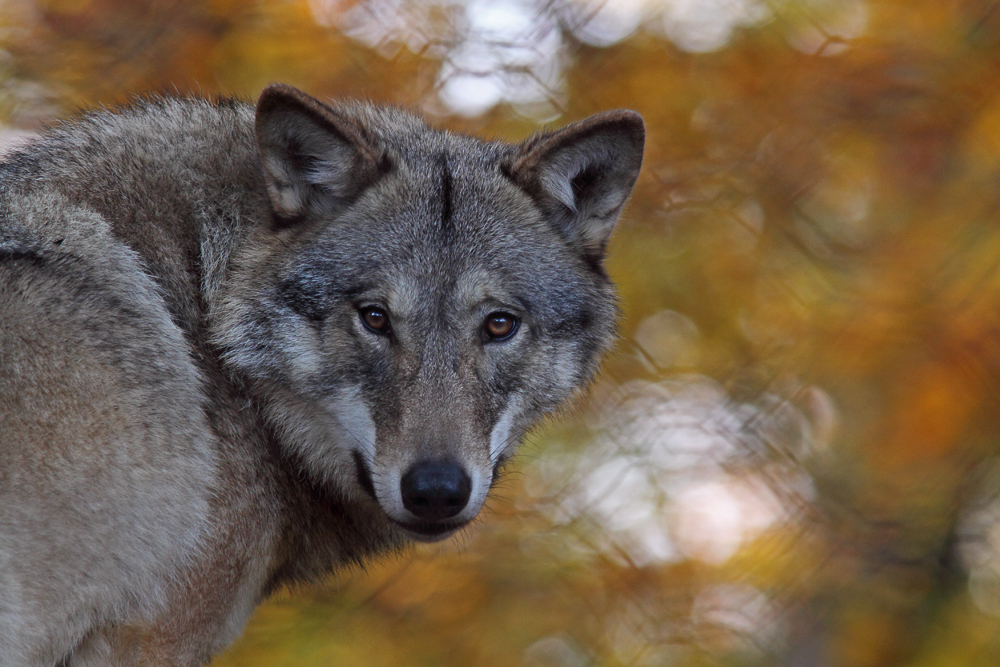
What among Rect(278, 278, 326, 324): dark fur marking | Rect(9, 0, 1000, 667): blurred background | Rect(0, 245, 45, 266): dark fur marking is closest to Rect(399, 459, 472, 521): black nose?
Rect(278, 278, 326, 324): dark fur marking

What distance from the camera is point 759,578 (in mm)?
4461

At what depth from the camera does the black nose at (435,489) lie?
2092 millimetres

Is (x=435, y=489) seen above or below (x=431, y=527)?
above

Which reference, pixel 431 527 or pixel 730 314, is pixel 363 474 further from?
pixel 730 314

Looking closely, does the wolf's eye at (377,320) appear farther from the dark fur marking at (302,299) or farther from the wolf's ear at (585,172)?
Result: the wolf's ear at (585,172)

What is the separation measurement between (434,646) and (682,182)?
2.55 meters

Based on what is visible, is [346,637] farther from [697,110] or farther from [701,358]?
[697,110]

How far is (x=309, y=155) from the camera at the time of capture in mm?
2383

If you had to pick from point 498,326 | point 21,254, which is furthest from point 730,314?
point 21,254

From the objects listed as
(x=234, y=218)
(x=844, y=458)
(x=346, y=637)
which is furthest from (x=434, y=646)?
(x=234, y=218)

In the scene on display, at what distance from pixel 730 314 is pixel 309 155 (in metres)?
2.62

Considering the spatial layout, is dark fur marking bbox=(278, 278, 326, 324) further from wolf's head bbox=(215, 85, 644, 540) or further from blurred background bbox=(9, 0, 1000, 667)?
blurred background bbox=(9, 0, 1000, 667)

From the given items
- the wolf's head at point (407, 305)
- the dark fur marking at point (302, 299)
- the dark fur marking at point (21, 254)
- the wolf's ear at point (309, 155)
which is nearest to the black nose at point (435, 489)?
the wolf's head at point (407, 305)

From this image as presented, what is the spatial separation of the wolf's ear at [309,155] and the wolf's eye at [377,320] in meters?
0.35
